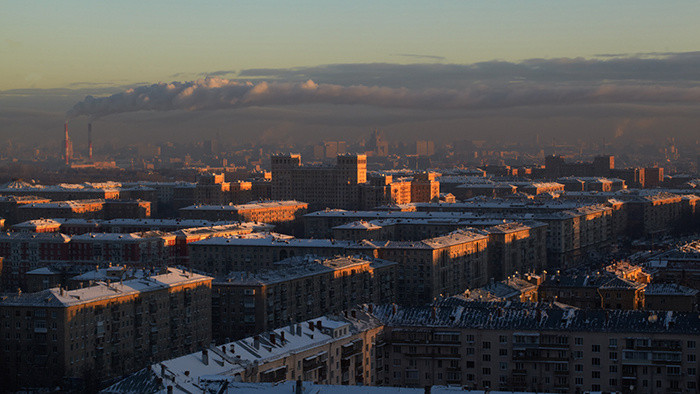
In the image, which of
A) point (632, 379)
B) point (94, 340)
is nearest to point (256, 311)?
point (94, 340)

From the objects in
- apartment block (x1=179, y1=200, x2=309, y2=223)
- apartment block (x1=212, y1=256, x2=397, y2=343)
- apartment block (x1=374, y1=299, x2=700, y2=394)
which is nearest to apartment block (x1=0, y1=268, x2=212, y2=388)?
apartment block (x1=212, y1=256, x2=397, y2=343)

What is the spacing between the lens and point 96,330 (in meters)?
40.8

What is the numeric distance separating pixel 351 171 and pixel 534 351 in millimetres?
91038

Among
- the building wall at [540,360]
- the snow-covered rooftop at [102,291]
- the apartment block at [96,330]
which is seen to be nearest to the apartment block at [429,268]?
the snow-covered rooftop at [102,291]

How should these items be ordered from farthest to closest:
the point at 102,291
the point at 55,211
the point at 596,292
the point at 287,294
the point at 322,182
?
the point at 322,182 → the point at 55,211 → the point at 287,294 → the point at 596,292 → the point at 102,291

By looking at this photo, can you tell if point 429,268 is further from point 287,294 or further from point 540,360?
point 540,360

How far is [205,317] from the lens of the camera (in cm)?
4625

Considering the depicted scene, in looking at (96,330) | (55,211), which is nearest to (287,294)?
(96,330)

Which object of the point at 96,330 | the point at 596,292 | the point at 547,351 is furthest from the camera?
the point at 596,292

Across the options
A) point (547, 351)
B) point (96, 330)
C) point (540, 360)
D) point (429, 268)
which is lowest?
Result: point (429, 268)

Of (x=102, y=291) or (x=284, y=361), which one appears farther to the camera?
(x=102, y=291)

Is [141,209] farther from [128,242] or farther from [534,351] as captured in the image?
[534,351]

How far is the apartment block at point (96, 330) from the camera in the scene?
38969 millimetres

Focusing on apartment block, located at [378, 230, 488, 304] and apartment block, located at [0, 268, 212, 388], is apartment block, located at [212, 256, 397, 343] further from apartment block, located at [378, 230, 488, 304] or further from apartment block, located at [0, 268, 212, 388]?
apartment block, located at [378, 230, 488, 304]
